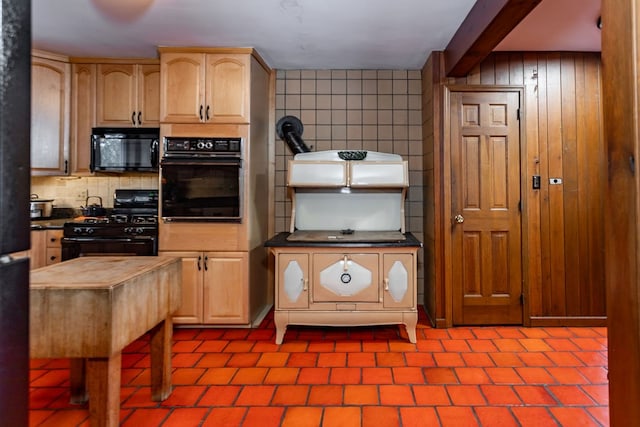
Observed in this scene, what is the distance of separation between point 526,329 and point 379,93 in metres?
2.53

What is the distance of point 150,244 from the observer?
120 inches

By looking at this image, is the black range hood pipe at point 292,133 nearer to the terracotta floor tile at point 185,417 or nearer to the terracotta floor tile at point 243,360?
the terracotta floor tile at point 243,360

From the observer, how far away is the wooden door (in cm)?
314

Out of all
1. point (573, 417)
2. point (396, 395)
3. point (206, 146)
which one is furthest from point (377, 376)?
point (206, 146)

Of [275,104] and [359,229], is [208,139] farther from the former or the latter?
[359,229]

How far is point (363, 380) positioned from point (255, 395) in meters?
0.65

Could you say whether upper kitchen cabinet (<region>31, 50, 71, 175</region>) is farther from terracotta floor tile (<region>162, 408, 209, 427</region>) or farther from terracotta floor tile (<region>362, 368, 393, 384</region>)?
terracotta floor tile (<region>362, 368, 393, 384</region>)

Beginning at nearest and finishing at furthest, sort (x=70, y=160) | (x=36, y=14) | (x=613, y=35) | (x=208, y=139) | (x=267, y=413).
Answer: (x=613, y=35) → (x=267, y=413) → (x=36, y=14) → (x=208, y=139) → (x=70, y=160)

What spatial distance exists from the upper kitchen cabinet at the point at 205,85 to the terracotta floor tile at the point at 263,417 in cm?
216

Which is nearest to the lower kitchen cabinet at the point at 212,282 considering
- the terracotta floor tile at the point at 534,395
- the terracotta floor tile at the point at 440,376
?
the terracotta floor tile at the point at 440,376

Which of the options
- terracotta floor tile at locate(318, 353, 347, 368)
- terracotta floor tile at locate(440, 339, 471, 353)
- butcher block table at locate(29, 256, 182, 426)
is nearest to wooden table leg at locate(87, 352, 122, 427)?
butcher block table at locate(29, 256, 182, 426)

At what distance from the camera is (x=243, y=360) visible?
99.3 inches

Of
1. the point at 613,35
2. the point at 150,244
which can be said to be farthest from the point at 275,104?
the point at 613,35

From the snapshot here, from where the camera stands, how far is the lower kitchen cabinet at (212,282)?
3.05m
